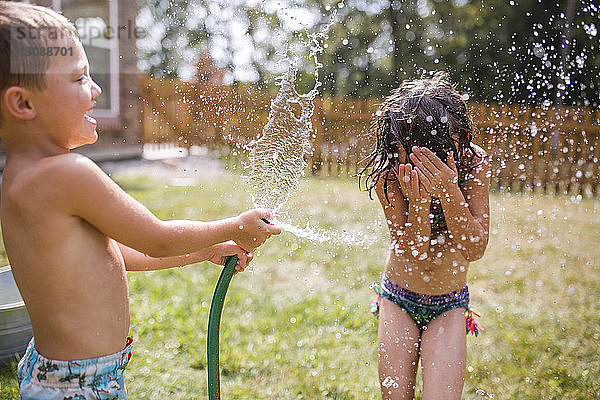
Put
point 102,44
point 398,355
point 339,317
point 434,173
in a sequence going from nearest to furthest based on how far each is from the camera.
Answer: point 434,173, point 398,355, point 339,317, point 102,44

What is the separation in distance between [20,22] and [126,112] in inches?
324

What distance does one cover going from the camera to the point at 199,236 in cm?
151

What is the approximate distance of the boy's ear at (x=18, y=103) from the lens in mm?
1285

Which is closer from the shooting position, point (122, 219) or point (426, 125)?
point (122, 219)

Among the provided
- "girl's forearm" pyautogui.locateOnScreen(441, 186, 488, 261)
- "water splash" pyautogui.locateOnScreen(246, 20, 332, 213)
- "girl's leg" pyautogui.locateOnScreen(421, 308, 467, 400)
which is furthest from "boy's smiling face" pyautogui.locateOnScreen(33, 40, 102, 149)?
"girl's leg" pyautogui.locateOnScreen(421, 308, 467, 400)

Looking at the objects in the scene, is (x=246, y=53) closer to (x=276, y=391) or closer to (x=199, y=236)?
(x=276, y=391)

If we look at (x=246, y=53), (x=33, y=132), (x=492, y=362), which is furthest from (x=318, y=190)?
(x=33, y=132)

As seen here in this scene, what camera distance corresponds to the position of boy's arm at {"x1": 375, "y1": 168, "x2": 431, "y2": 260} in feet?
6.84

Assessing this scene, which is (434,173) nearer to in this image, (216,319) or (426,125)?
(426,125)

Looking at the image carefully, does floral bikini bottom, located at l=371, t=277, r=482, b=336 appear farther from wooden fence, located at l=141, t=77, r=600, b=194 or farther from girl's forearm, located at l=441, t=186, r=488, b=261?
wooden fence, located at l=141, t=77, r=600, b=194

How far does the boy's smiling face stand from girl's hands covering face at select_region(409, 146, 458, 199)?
3.80ft

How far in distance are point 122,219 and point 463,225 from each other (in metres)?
1.25

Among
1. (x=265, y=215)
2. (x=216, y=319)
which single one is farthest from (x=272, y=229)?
(x=216, y=319)

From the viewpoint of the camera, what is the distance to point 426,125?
2.07 m
